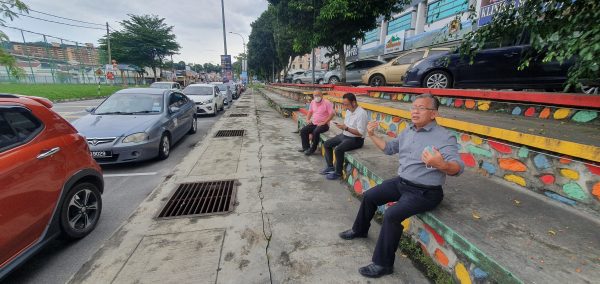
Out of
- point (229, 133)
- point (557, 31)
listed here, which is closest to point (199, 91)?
point (229, 133)

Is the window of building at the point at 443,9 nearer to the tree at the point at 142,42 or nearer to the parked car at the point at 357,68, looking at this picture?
the parked car at the point at 357,68

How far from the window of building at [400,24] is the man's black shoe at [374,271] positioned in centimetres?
2338

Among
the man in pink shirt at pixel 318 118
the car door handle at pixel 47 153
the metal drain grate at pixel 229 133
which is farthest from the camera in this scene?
the metal drain grate at pixel 229 133

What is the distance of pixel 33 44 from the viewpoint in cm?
2848

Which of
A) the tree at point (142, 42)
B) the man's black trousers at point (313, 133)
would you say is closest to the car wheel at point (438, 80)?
the man's black trousers at point (313, 133)

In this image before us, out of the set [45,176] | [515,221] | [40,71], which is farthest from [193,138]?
[40,71]

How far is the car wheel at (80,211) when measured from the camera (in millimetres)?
2660

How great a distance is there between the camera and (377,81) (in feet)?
33.6

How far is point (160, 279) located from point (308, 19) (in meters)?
12.7

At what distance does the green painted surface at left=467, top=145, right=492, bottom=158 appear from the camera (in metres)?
2.93

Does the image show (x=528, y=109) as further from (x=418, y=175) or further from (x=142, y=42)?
(x=142, y=42)

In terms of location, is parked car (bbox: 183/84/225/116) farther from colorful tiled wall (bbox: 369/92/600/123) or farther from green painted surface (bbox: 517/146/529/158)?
green painted surface (bbox: 517/146/529/158)

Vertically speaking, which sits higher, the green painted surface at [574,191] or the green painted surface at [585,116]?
the green painted surface at [585,116]

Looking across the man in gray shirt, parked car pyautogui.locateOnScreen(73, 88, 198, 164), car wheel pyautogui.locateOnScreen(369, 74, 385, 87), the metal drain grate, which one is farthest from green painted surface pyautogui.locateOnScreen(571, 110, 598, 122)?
car wheel pyautogui.locateOnScreen(369, 74, 385, 87)
